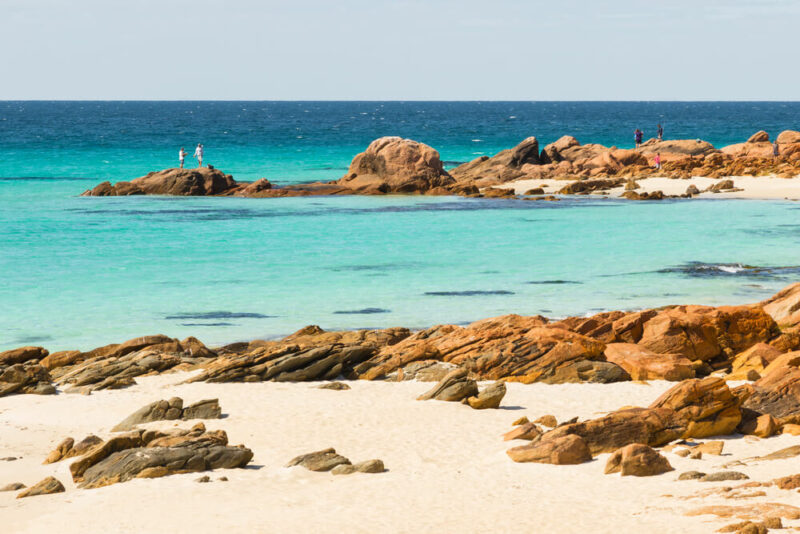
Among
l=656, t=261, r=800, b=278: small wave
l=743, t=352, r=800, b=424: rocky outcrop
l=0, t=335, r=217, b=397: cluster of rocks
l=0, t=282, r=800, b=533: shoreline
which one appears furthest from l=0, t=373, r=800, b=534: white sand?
l=656, t=261, r=800, b=278: small wave

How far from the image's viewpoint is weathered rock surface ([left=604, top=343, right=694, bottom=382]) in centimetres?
2047

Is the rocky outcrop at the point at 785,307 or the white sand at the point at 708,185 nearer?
the rocky outcrop at the point at 785,307

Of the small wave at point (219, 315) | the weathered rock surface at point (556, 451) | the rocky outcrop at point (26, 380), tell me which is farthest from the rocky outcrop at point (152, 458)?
the small wave at point (219, 315)

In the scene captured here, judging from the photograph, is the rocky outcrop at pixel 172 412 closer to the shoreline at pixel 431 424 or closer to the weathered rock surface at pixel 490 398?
the shoreline at pixel 431 424

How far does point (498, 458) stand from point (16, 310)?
18918mm

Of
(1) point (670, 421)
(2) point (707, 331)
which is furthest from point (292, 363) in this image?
(2) point (707, 331)

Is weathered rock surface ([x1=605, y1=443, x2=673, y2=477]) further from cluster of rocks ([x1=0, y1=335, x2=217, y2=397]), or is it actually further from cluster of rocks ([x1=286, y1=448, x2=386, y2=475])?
cluster of rocks ([x1=0, y1=335, x2=217, y2=397])

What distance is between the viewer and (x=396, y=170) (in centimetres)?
6400

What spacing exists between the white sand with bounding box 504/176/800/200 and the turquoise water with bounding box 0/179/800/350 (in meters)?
3.69

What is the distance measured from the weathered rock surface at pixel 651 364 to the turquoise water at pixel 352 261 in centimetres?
696

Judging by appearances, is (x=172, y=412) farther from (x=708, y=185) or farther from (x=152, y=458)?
(x=708, y=185)

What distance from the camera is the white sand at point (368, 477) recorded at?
12.7 metres

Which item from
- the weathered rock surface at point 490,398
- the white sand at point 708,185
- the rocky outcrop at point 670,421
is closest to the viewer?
the rocky outcrop at point 670,421

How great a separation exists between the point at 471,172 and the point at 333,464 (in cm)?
5827
